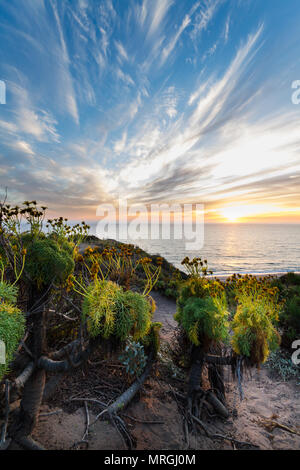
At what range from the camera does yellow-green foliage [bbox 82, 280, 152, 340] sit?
2332 mm

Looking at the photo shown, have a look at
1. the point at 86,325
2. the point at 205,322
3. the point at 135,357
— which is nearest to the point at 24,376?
the point at 86,325

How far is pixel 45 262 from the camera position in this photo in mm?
2398

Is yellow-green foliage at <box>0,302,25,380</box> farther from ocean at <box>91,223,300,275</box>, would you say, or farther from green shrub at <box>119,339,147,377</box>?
ocean at <box>91,223,300,275</box>

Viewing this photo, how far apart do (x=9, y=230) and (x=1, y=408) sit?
2.71m

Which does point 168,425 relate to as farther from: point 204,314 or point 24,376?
point 24,376

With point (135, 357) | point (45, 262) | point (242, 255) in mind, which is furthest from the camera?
point (242, 255)

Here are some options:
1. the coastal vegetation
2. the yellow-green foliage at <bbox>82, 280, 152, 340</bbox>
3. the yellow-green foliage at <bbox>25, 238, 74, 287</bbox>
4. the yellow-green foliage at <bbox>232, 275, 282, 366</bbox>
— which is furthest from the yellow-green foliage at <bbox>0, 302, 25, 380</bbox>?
the yellow-green foliage at <bbox>232, 275, 282, 366</bbox>

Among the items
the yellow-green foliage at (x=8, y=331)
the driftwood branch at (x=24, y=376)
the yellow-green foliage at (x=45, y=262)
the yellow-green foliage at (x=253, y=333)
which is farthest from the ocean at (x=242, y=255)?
the yellow-green foliage at (x=8, y=331)

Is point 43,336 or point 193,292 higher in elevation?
point 193,292

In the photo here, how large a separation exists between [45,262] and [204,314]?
2.66 metres

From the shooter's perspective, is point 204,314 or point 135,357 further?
point 135,357
